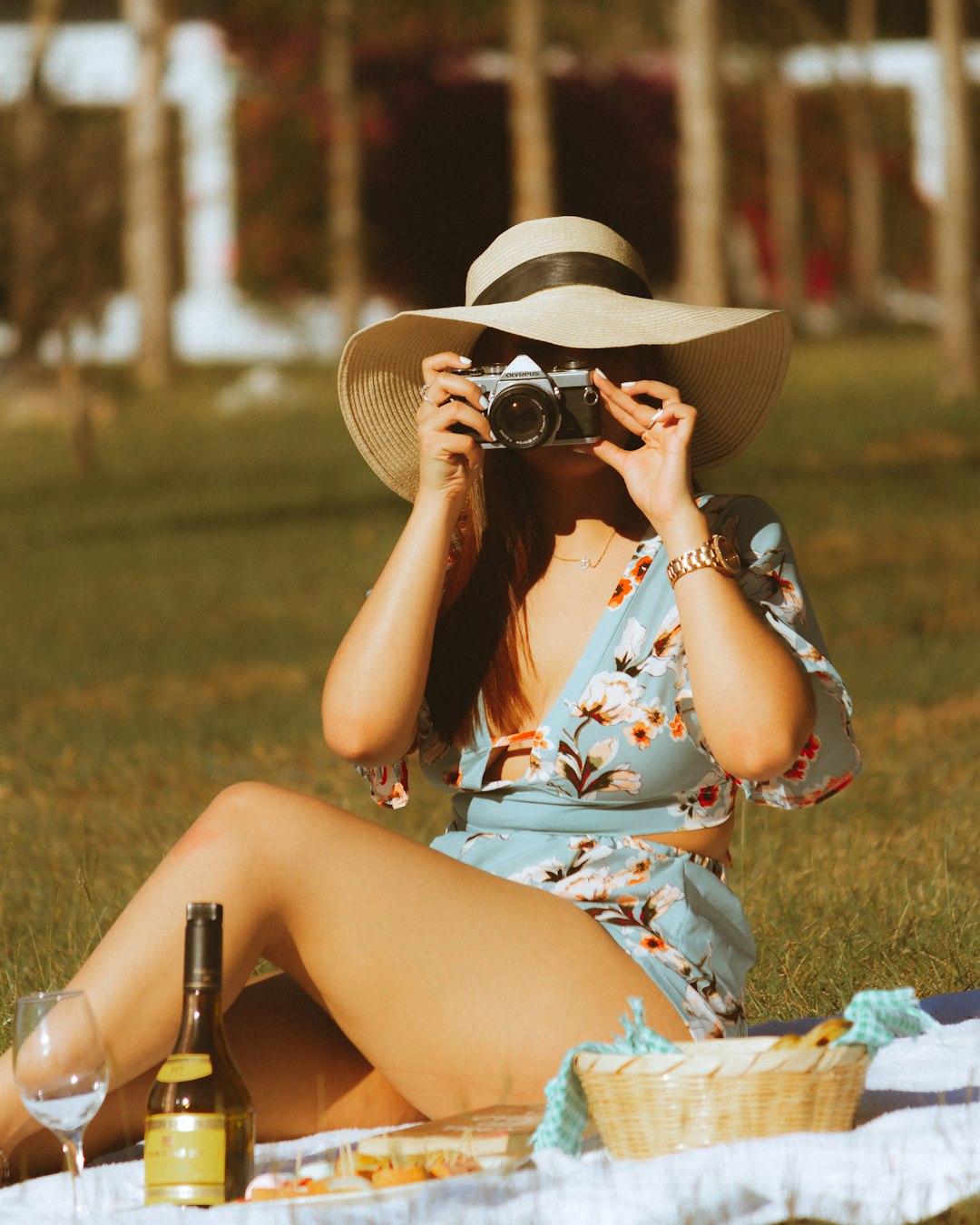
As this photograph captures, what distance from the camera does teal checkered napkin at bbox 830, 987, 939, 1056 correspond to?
250 cm

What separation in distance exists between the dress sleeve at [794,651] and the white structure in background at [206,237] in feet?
79.4

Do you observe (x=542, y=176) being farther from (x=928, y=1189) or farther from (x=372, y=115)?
(x=372, y=115)

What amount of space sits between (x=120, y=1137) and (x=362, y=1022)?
1.36ft

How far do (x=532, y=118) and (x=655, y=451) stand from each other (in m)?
11.8

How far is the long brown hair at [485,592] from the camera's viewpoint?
310cm

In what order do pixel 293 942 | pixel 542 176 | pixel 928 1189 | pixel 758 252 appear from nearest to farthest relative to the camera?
pixel 928 1189 < pixel 293 942 < pixel 542 176 < pixel 758 252

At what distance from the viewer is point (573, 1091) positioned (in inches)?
101

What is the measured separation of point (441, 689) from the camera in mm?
3125

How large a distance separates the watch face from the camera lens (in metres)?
0.28

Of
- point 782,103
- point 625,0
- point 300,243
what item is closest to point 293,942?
point 625,0

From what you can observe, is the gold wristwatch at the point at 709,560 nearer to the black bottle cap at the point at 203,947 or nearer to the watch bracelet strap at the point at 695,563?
the watch bracelet strap at the point at 695,563

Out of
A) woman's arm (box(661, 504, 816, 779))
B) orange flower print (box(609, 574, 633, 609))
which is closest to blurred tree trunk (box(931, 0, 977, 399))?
orange flower print (box(609, 574, 633, 609))

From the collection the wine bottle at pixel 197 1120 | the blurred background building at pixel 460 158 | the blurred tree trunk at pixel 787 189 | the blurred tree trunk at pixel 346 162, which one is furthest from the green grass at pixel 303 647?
the blurred background building at pixel 460 158

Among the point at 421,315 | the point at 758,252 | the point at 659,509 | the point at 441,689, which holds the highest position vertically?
the point at 421,315
